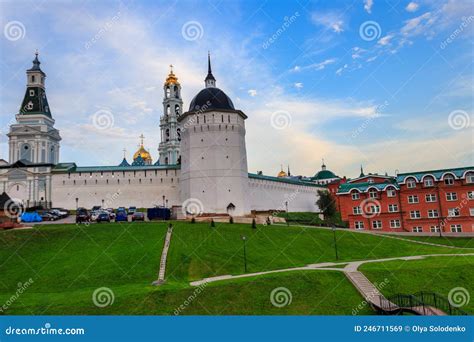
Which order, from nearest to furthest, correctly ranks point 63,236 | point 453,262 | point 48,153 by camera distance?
point 453,262, point 63,236, point 48,153

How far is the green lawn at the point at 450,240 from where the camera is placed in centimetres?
3796

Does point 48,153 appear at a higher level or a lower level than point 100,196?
higher

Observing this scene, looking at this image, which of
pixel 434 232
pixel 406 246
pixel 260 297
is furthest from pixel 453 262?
pixel 434 232

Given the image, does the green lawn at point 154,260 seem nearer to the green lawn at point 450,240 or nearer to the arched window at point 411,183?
the green lawn at point 450,240

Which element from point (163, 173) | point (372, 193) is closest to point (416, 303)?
point (372, 193)

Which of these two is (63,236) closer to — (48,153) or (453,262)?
(453,262)

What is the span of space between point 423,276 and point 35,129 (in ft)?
219

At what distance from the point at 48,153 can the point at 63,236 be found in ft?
134

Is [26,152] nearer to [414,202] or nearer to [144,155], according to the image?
[144,155]

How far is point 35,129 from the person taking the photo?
6675cm

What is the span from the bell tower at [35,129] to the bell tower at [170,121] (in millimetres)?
22265

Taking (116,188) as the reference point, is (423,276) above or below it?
below

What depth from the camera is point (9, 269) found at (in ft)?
86.3

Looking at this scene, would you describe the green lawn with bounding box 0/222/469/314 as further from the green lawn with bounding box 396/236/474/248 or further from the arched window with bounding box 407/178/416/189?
the arched window with bounding box 407/178/416/189
